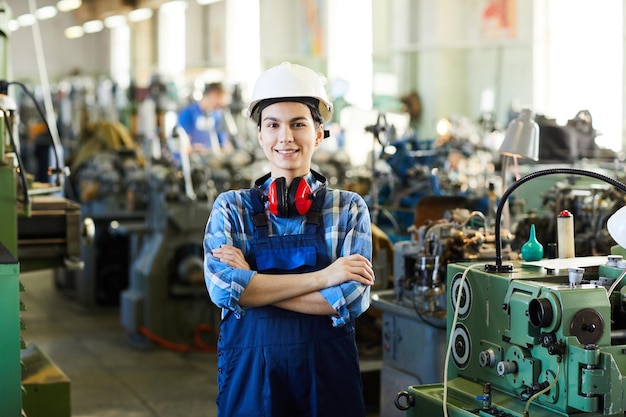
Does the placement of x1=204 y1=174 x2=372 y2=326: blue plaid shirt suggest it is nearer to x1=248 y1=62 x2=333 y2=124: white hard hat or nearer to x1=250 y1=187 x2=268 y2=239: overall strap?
x1=250 y1=187 x2=268 y2=239: overall strap

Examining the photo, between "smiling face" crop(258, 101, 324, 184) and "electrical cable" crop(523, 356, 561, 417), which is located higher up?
"smiling face" crop(258, 101, 324, 184)

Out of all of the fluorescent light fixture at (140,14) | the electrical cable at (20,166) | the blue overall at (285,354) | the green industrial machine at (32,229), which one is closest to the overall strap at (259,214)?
the blue overall at (285,354)

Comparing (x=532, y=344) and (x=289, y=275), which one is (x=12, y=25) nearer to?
(x=289, y=275)

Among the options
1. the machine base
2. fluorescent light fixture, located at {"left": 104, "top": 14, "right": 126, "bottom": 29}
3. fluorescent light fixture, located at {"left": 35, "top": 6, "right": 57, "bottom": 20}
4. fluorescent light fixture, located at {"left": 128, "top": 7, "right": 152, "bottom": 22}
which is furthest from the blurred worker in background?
fluorescent light fixture, located at {"left": 104, "top": 14, "right": 126, "bottom": 29}

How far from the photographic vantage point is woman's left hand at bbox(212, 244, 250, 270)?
2.29m

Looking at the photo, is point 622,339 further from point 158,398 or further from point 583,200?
point 158,398

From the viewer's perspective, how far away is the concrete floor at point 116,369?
16.3 ft

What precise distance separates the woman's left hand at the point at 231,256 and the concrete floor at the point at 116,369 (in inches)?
91.0

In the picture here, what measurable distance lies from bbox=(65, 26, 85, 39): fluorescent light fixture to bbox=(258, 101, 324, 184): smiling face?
18092 millimetres

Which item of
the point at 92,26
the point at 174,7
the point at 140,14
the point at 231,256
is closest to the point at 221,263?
the point at 231,256

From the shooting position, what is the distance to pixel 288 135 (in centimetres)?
235

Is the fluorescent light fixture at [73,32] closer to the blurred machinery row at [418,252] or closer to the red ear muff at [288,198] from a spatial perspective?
the blurred machinery row at [418,252]

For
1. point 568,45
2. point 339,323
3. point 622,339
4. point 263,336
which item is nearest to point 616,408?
point 622,339

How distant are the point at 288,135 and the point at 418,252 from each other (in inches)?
59.1
